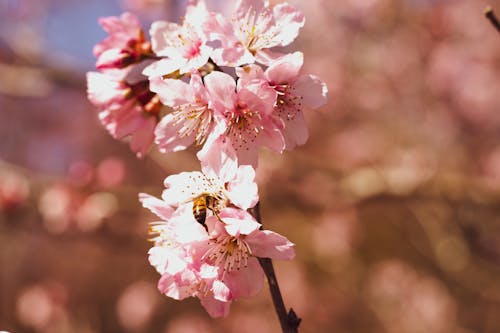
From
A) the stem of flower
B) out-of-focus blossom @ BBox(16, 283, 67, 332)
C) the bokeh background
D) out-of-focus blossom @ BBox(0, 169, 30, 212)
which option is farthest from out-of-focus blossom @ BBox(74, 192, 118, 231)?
the stem of flower

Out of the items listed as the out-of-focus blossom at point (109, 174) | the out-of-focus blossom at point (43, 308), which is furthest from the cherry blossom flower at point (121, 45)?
the out-of-focus blossom at point (43, 308)

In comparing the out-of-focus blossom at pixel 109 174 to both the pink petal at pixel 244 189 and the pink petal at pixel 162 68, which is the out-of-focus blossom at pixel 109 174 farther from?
the pink petal at pixel 244 189

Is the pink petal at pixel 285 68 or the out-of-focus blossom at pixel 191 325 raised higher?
the pink petal at pixel 285 68

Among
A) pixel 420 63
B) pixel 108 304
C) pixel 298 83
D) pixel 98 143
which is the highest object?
pixel 98 143

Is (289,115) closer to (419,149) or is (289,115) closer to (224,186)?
(224,186)

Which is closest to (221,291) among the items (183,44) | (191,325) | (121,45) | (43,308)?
(183,44)

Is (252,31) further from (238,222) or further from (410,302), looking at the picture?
(410,302)

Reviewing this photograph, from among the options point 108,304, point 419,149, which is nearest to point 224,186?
point 419,149
